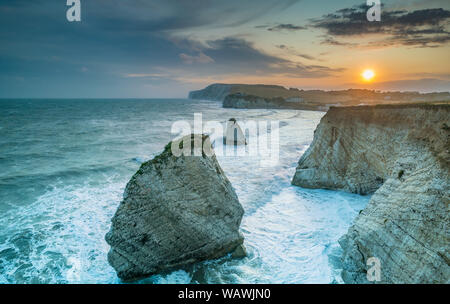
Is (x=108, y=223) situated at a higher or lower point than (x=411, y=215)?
lower

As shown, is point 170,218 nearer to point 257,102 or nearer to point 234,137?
point 234,137

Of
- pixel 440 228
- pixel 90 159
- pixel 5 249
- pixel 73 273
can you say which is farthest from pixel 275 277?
pixel 90 159

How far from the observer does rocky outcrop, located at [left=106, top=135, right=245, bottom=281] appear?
7.10 meters

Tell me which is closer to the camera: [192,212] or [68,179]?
[192,212]

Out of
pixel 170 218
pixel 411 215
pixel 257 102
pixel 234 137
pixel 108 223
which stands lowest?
pixel 108 223

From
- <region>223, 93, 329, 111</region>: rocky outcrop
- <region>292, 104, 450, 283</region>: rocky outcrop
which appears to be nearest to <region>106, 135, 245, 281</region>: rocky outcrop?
<region>292, 104, 450, 283</region>: rocky outcrop

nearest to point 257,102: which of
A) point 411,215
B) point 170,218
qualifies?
point 170,218

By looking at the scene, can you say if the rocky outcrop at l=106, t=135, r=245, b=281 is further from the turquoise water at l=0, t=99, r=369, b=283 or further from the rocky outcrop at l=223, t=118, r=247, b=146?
the rocky outcrop at l=223, t=118, r=247, b=146

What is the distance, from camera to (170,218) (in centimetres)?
742

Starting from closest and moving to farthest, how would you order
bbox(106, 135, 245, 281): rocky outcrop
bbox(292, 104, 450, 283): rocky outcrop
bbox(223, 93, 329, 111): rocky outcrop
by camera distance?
bbox(292, 104, 450, 283): rocky outcrop → bbox(106, 135, 245, 281): rocky outcrop → bbox(223, 93, 329, 111): rocky outcrop

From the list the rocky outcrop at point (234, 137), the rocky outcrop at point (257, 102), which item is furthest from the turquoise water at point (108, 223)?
the rocky outcrop at point (257, 102)

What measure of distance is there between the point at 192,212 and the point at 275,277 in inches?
131

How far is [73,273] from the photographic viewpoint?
7.86 meters

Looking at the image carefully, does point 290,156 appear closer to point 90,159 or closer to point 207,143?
point 207,143
